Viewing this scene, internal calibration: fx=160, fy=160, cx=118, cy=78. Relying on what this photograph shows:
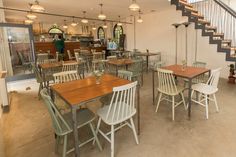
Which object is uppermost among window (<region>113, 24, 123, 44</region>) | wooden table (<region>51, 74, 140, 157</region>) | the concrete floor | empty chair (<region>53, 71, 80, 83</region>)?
window (<region>113, 24, 123, 44</region>)

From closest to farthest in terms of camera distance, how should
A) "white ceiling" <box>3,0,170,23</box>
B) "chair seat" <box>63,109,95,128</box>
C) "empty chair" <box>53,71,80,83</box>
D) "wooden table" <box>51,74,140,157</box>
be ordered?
"wooden table" <box>51,74,140,157</box> → "chair seat" <box>63,109,95,128</box> → "empty chair" <box>53,71,80,83</box> → "white ceiling" <box>3,0,170,23</box>

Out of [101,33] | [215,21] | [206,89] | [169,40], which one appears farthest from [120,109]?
[101,33]

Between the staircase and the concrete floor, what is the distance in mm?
1689

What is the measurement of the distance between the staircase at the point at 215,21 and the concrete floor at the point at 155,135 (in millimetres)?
1689

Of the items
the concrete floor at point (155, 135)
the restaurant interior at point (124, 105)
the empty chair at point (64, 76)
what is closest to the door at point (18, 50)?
the restaurant interior at point (124, 105)

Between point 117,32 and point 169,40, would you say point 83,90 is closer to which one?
point 169,40

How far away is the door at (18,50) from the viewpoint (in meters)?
5.79

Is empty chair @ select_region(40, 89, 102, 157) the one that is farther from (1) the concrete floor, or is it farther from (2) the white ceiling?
(2) the white ceiling

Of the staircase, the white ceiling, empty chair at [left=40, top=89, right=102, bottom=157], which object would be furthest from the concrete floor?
the white ceiling

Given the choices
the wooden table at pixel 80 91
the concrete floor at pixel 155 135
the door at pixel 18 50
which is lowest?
the concrete floor at pixel 155 135

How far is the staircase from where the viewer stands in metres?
4.32

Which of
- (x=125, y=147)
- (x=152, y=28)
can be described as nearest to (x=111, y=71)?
(x=125, y=147)

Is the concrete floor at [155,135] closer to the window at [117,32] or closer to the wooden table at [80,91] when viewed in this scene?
the wooden table at [80,91]

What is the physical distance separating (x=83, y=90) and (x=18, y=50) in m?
5.60
